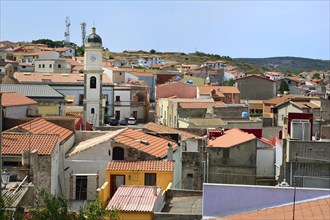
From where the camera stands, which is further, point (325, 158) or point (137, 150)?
point (137, 150)

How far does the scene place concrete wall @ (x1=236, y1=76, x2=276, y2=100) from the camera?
263 feet

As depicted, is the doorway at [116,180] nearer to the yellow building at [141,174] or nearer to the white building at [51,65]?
the yellow building at [141,174]

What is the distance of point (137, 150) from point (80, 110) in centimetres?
3213

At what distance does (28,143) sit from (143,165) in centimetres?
420

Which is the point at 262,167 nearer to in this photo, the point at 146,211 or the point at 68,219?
the point at 146,211

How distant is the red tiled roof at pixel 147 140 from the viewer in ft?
82.1

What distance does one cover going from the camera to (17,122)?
102 ft

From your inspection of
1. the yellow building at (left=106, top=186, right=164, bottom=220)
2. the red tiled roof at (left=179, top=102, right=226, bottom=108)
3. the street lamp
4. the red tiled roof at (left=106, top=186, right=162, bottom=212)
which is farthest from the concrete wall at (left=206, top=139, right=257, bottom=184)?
the red tiled roof at (left=179, top=102, right=226, bottom=108)

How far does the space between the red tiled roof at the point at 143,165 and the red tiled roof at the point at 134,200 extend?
15.7ft

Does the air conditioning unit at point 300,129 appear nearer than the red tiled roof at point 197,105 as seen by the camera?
Yes

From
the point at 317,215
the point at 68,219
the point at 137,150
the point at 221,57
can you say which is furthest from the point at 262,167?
the point at 221,57

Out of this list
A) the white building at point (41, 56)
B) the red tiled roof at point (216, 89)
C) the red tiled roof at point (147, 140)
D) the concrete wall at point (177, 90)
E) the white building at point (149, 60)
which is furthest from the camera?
the white building at point (149, 60)

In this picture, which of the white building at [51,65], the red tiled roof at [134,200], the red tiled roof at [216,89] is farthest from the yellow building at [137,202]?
the white building at [51,65]

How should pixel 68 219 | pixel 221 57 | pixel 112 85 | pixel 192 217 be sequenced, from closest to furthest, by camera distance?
pixel 68 219
pixel 192 217
pixel 112 85
pixel 221 57
